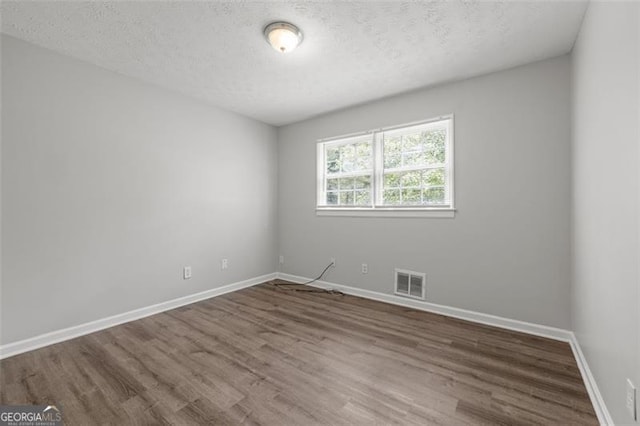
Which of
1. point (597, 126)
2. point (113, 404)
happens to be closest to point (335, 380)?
point (113, 404)

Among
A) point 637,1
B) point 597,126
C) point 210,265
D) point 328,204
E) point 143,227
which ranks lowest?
point 210,265

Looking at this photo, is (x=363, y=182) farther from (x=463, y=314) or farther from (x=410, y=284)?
(x=463, y=314)

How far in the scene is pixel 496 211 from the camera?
8.73 feet

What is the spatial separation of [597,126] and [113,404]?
3.34m

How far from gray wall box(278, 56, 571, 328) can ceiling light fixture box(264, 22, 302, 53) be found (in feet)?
5.41

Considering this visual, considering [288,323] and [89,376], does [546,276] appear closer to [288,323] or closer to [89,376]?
[288,323]

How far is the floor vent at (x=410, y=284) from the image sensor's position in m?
3.09

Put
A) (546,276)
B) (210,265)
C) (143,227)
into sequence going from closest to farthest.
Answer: (546,276), (143,227), (210,265)

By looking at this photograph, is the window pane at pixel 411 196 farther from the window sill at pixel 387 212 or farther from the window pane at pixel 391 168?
the window sill at pixel 387 212

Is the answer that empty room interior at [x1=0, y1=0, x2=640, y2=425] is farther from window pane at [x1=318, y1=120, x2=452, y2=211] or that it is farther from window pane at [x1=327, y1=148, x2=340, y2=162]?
window pane at [x1=327, y1=148, x2=340, y2=162]

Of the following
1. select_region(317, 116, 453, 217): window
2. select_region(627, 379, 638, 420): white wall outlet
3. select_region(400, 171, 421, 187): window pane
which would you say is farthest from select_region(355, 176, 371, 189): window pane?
select_region(627, 379, 638, 420): white wall outlet

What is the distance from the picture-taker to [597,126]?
1.61 metres

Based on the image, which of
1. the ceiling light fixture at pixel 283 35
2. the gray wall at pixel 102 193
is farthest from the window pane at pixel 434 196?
the gray wall at pixel 102 193

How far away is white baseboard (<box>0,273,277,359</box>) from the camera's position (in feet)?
7.02
